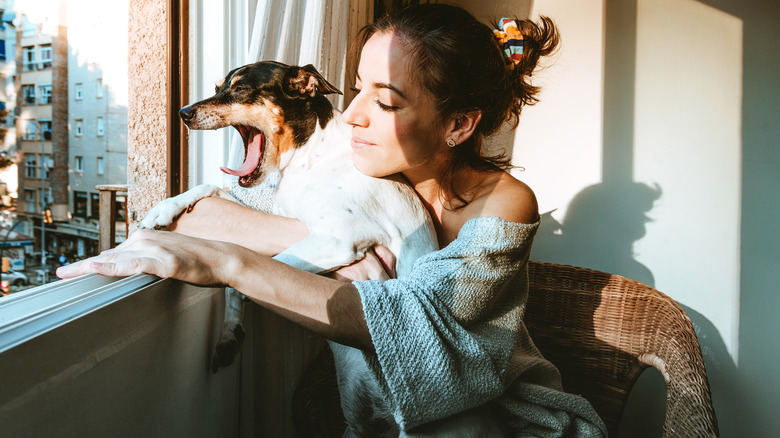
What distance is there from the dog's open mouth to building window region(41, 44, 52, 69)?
1.32ft

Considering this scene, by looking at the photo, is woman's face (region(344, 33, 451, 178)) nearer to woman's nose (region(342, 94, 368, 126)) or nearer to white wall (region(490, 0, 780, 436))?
woman's nose (region(342, 94, 368, 126))

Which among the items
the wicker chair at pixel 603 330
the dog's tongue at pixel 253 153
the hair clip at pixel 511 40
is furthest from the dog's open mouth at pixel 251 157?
the wicker chair at pixel 603 330

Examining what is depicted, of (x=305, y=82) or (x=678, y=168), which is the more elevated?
(x=305, y=82)

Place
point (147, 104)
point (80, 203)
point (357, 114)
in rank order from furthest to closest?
1. point (147, 104)
2. point (80, 203)
3. point (357, 114)

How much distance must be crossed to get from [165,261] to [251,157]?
0.46m

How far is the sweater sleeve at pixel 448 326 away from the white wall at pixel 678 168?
1353 mm

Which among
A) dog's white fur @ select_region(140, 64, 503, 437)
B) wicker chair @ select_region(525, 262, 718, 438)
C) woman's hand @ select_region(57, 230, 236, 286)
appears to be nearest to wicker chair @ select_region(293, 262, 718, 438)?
wicker chair @ select_region(525, 262, 718, 438)

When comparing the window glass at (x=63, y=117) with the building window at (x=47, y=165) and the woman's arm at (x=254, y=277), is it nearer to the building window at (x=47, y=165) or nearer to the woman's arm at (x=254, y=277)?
the building window at (x=47, y=165)

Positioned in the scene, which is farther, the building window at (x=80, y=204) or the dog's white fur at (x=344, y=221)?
the building window at (x=80, y=204)

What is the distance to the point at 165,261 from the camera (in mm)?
684

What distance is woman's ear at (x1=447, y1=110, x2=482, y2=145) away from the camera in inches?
40.7

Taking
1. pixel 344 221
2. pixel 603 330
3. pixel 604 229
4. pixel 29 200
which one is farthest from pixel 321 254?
pixel 604 229

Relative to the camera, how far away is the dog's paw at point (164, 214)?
974mm

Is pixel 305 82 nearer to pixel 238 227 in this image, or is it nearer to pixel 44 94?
pixel 238 227
